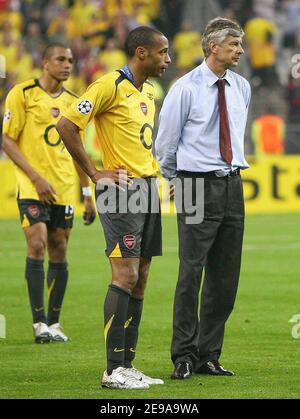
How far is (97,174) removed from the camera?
733cm

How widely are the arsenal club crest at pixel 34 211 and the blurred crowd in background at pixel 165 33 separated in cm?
1550

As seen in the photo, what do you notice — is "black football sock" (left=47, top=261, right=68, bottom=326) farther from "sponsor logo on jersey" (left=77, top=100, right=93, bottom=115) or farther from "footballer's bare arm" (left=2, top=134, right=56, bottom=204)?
"sponsor logo on jersey" (left=77, top=100, right=93, bottom=115)

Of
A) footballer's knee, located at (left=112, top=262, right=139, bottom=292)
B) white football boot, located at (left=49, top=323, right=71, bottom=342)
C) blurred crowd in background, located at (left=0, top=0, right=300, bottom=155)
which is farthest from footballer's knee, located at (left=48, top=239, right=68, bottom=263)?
blurred crowd in background, located at (left=0, top=0, right=300, bottom=155)

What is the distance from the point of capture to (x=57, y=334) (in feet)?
31.9

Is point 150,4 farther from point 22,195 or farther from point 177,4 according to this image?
point 22,195

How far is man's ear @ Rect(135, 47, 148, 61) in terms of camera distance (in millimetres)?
7496

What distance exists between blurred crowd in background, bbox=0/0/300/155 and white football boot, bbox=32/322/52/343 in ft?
51.8

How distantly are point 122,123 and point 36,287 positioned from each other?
9.35 ft

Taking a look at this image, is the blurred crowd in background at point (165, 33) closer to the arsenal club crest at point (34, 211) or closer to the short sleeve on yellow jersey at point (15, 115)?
the short sleeve on yellow jersey at point (15, 115)

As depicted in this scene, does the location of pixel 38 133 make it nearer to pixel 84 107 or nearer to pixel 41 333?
pixel 41 333

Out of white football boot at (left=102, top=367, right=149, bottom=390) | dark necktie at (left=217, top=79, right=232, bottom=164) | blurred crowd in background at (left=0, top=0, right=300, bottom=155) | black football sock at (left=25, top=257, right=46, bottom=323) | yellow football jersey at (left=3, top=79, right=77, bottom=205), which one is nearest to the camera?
white football boot at (left=102, top=367, right=149, bottom=390)

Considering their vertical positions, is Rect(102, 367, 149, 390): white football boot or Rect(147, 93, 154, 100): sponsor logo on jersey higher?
Rect(147, 93, 154, 100): sponsor logo on jersey

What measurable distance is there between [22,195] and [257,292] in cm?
350
